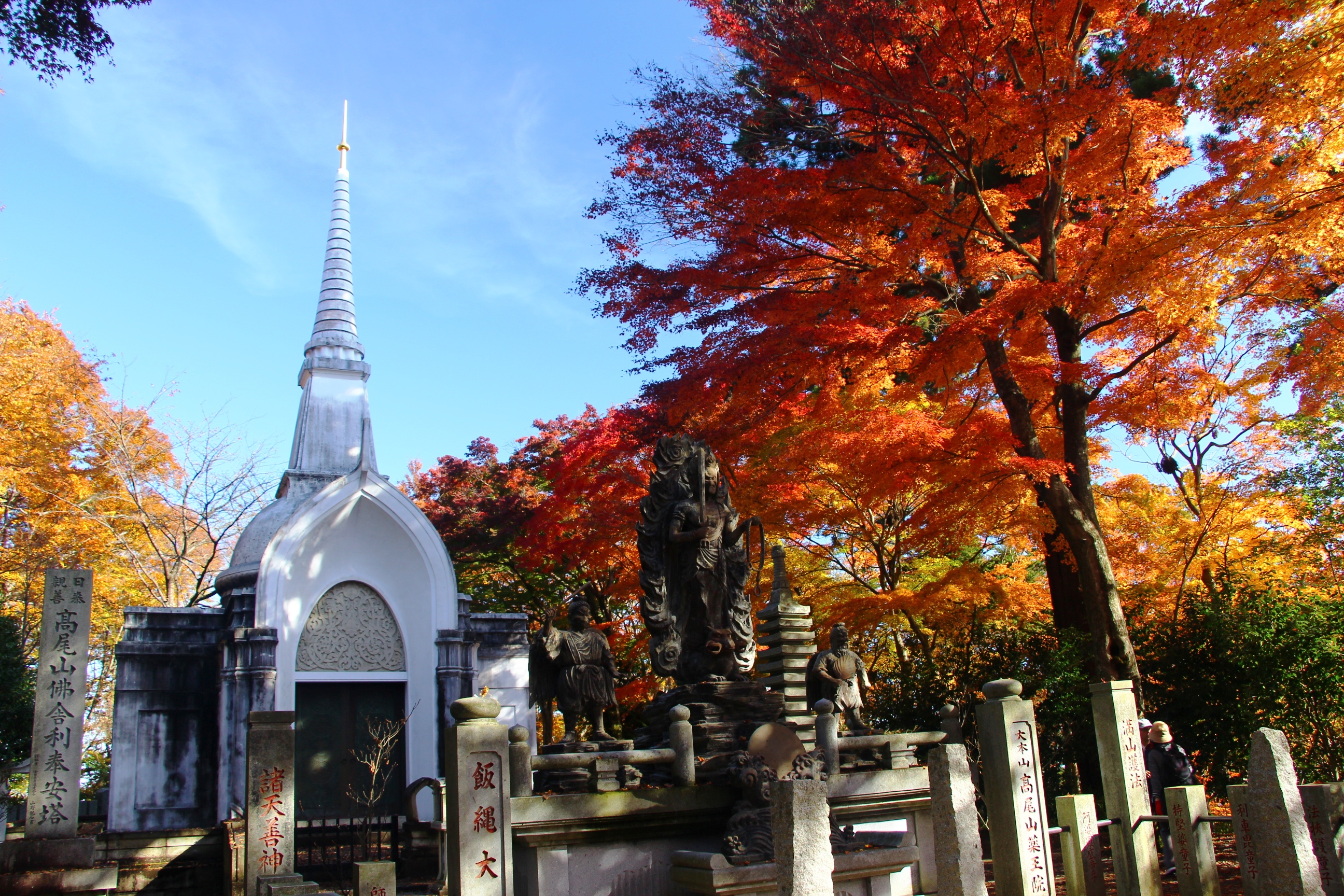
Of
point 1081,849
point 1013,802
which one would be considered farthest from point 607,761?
point 1081,849

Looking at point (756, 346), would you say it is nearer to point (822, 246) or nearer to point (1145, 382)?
point (822, 246)

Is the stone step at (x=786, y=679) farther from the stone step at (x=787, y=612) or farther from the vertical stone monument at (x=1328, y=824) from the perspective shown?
the vertical stone monument at (x=1328, y=824)

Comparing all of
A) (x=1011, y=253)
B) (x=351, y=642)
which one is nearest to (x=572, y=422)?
(x=351, y=642)

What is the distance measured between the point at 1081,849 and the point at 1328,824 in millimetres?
2004

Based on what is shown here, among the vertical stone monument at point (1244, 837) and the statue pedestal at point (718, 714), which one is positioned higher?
the statue pedestal at point (718, 714)

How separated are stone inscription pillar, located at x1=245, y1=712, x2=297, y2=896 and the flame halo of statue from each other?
372 centimetres

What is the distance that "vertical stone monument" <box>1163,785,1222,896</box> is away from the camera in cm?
810

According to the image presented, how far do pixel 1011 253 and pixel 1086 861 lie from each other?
26.5ft

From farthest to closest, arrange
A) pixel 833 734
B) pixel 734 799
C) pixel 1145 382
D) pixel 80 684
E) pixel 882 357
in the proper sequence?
pixel 882 357 < pixel 1145 382 < pixel 80 684 < pixel 833 734 < pixel 734 799

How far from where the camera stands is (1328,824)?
7176 millimetres

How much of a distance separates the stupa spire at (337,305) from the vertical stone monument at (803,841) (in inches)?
774

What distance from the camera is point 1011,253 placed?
1328cm

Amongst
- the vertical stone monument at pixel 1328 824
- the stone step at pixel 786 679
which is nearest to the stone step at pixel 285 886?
the stone step at pixel 786 679

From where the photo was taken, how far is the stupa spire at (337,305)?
22156 millimetres
